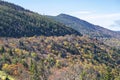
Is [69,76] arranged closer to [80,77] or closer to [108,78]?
[80,77]

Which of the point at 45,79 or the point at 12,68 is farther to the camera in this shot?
the point at 12,68

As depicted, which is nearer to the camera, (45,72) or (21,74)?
(21,74)

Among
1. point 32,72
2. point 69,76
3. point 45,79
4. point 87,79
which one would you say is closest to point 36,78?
point 32,72

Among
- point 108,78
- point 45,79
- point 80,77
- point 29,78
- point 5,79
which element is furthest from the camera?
point 80,77

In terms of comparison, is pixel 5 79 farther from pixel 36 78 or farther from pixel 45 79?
pixel 45 79

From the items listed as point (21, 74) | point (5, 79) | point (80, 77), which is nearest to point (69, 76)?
point (80, 77)

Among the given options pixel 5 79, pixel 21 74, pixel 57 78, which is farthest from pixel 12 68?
pixel 5 79

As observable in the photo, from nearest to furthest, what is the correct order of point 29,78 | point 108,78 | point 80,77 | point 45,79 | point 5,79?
point 5,79 < point 108,78 < point 29,78 < point 45,79 < point 80,77

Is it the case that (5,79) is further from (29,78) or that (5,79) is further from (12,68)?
(12,68)
